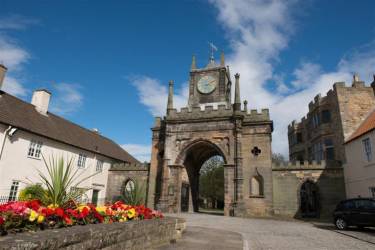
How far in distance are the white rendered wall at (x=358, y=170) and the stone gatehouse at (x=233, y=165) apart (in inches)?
41.4

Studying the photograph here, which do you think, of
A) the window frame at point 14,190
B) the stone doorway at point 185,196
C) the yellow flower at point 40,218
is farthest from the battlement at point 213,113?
the yellow flower at point 40,218

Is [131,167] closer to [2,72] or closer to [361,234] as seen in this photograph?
[2,72]

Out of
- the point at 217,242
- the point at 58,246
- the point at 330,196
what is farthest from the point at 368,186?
the point at 58,246

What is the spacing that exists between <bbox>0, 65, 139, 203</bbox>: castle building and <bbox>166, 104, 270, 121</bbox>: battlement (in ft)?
27.9

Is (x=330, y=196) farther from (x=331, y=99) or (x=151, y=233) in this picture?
(x=151, y=233)

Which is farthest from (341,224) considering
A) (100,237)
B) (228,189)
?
(100,237)

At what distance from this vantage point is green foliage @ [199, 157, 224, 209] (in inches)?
1753

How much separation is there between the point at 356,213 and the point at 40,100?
2633 cm

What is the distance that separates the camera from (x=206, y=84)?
27.9 meters

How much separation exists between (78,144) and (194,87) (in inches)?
526

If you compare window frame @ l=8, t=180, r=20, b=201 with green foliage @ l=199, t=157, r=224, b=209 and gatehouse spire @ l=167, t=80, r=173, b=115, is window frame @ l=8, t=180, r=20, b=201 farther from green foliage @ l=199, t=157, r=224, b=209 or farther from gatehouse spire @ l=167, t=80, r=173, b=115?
green foliage @ l=199, t=157, r=224, b=209

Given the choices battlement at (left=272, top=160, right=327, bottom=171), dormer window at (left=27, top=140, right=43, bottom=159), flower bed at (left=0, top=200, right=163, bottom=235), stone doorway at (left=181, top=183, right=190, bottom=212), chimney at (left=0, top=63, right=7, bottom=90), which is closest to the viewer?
flower bed at (left=0, top=200, right=163, bottom=235)

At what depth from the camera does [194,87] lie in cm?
2839

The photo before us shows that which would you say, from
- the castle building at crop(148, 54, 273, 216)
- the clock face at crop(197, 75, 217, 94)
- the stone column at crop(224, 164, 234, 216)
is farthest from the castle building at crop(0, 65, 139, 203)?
the clock face at crop(197, 75, 217, 94)
